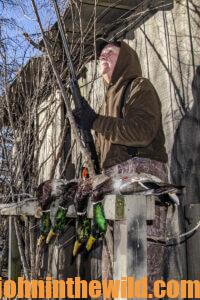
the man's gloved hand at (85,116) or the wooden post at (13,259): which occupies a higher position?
the man's gloved hand at (85,116)

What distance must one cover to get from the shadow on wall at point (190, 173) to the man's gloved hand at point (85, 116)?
2.67ft

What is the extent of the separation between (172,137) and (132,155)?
0.68m

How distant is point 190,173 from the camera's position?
2986 millimetres

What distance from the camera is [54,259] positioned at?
3699 mm

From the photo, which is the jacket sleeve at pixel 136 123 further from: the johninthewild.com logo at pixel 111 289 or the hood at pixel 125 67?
the johninthewild.com logo at pixel 111 289

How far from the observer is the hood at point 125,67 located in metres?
2.84

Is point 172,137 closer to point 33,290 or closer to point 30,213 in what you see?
point 30,213

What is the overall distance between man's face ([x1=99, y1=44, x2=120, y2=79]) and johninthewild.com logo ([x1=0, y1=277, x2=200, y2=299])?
1468 mm

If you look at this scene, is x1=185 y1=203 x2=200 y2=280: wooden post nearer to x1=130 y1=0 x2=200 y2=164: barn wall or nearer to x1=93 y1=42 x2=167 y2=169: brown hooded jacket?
x1=93 y1=42 x2=167 y2=169: brown hooded jacket

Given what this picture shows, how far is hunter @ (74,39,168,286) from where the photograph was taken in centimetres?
247

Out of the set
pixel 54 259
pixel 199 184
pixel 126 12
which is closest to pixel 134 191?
pixel 199 184

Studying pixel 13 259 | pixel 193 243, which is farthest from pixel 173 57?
pixel 13 259

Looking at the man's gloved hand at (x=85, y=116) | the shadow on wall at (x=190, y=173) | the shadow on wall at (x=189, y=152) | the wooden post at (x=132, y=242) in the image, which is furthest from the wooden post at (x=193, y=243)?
the man's gloved hand at (x=85, y=116)

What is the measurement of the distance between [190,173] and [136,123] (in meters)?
0.77
